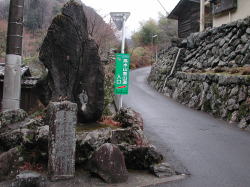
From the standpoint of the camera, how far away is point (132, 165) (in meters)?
6.32

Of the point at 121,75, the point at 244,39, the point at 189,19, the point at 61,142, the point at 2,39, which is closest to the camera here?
the point at 61,142

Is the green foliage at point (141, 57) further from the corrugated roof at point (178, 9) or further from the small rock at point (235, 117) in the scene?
the small rock at point (235, 117)

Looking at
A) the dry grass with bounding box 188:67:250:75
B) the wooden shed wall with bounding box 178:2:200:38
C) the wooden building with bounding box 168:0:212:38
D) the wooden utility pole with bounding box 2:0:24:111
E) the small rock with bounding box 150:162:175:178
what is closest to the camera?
the small rock with bounding box 150:162:175:178

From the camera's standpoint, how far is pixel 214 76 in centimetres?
1334

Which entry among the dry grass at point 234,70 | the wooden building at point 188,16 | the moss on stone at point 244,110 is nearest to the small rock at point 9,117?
the moss on stone at point 244,110

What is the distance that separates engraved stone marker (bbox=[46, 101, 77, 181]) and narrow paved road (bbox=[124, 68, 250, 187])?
2010 mm

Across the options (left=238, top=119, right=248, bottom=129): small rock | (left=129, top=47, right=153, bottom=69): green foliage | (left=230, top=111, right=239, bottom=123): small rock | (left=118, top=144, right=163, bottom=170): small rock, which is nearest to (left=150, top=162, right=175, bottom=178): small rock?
(left=118, top=144, right=163, bottom=170): small rock

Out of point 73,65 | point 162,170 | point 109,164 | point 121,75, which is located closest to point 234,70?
point 121,75

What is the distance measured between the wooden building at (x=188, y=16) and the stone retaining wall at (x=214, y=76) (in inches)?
178

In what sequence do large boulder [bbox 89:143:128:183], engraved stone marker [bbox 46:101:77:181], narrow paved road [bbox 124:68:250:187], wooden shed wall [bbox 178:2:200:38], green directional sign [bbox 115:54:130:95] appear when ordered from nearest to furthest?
1. engraved stone marker [bbox 46:101:77:181]
2. large boulder [bbox 89:143:128:183]
3. narrow paved road [bbox 124:68:250:187]
4. green directional sign [bbox 115:54:130:95]
5. wooden shed wall [bbox 178:2:200:38]

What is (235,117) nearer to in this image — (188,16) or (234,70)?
(234,70)

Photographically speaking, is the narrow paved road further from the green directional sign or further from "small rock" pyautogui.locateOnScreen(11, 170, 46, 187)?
"small rock" pyautogui.locateOnScreen(11, 170, 46, 187)

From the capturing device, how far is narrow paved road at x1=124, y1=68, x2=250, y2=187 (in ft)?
18.9

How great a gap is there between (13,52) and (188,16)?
2279cm
